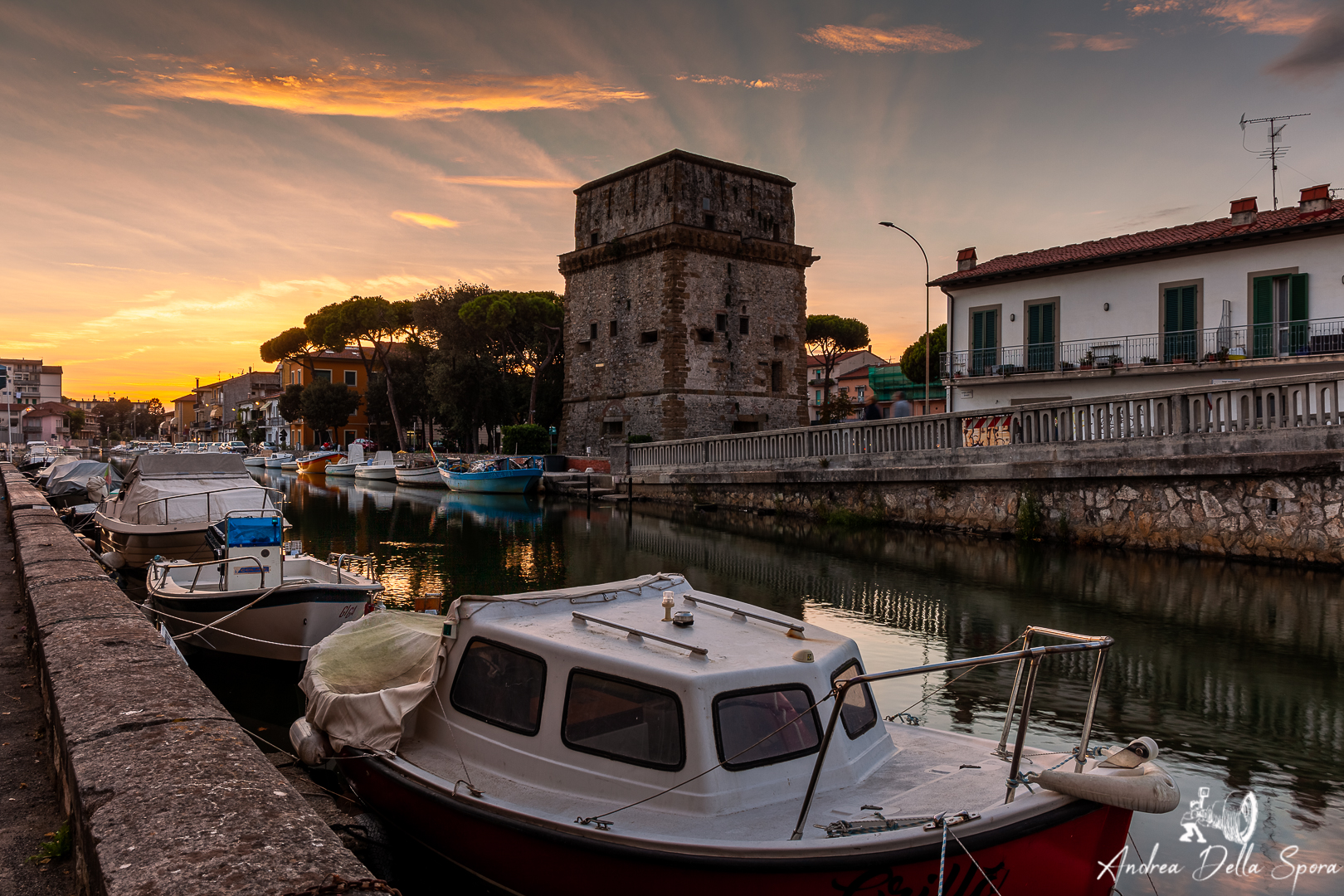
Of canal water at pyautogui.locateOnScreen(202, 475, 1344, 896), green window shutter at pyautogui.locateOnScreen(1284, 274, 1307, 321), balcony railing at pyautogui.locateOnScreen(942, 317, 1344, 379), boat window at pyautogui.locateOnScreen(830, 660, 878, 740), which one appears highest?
green window shutter at pyautogui.locateOnScreen(1284, 274, 1307, 321)

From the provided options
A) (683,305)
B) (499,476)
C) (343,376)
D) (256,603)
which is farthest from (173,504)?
(343,376)

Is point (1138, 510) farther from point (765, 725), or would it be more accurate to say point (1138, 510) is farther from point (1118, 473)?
point (765, 725)

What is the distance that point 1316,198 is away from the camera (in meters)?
25.5

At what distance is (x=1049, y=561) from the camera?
17.7 m

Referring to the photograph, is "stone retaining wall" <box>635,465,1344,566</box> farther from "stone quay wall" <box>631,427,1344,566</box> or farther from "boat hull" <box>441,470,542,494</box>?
"boat hull" <box>441,470,542,494</box>

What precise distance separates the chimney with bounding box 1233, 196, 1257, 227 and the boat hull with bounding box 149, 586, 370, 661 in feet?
94.1

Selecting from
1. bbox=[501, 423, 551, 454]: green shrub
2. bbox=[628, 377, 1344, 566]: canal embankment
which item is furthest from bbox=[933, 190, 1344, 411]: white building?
bbox=[501, 423, 551, 454]: green shrub

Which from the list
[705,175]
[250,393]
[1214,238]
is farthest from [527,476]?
[250,393]

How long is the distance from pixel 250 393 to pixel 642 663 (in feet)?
409

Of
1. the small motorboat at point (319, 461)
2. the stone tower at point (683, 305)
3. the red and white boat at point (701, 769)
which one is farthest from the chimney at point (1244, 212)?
the small motorboat at point (319, 461)

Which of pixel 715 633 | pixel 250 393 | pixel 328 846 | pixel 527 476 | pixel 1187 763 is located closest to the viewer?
pixel 328 846

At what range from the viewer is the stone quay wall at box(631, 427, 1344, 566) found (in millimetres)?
15898

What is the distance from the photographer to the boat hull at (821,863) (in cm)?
414

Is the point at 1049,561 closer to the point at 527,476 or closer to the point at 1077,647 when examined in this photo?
the point at 1077,647
